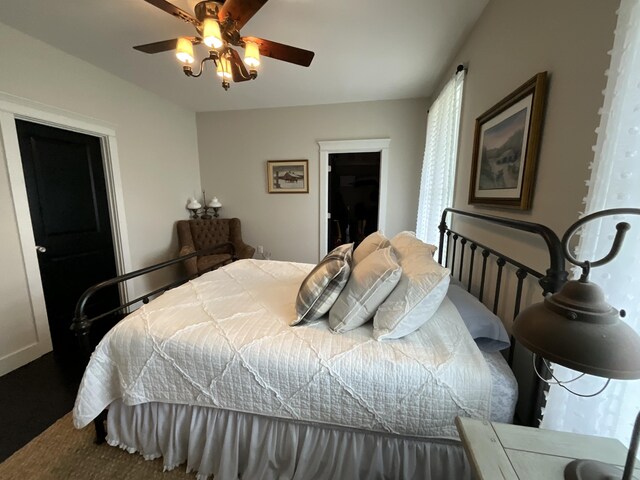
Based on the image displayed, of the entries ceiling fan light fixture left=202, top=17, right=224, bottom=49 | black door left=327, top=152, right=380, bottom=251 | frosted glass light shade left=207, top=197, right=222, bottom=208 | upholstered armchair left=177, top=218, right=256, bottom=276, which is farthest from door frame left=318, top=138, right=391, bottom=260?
ceiling fan light fixture left=202, top=17, right=224, bottom=49

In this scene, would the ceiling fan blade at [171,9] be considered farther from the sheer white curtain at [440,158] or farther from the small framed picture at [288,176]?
the small framed picture at [288,176]

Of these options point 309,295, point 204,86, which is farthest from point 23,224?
point 309,295

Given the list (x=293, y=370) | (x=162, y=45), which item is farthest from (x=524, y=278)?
(x=162, y=45)

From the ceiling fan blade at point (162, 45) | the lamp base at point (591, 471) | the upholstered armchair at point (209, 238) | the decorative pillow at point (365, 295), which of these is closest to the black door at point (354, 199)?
the upholstered armchair at point (209, 238)

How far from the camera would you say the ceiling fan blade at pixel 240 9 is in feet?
4.73

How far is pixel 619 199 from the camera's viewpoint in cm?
69

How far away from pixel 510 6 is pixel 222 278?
8.04 feet

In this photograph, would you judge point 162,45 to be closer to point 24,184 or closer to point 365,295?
point 24,184

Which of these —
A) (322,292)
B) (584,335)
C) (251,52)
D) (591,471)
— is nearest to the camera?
(584,335)

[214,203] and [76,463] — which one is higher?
[214,203]

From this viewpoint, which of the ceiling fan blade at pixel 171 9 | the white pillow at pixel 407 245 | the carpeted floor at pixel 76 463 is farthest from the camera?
the white pillow at pixel 407 245

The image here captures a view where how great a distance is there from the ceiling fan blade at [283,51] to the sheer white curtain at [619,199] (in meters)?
1.57

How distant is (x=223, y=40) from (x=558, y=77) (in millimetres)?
1787

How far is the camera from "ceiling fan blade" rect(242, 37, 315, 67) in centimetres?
175
